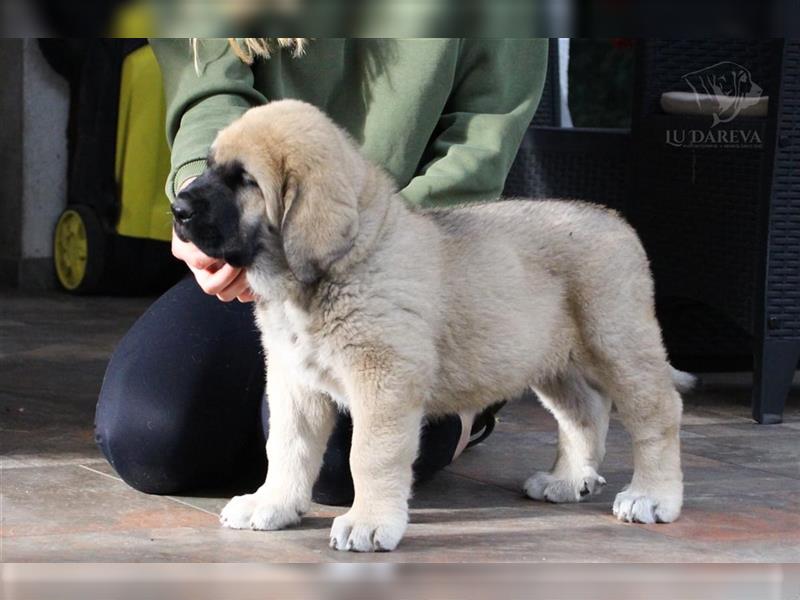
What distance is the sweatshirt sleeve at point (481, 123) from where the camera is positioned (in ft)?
11.4

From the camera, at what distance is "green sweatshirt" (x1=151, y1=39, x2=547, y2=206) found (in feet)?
11.1

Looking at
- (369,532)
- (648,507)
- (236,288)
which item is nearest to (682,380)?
(648,507)

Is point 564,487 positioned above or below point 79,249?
above

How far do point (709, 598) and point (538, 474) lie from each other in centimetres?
89

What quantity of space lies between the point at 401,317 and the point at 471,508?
0.67 m

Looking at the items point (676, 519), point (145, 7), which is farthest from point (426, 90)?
point (145, 7)

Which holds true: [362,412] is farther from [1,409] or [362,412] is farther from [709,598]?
[1,409]

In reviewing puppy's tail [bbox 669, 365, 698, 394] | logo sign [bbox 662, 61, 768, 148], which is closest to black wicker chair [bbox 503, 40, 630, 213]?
logo sign [bbox 662, 61, 768, 148]

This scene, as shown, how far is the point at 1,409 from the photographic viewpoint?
4.27m

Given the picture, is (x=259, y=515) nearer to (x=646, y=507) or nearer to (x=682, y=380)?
(x=646, y=507)

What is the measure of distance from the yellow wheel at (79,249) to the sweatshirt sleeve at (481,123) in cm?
350

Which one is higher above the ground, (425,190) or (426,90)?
(426,90)

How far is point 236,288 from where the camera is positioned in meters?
2.95

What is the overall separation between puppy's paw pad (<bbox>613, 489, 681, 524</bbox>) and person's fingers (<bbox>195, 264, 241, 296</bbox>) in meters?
0.99
